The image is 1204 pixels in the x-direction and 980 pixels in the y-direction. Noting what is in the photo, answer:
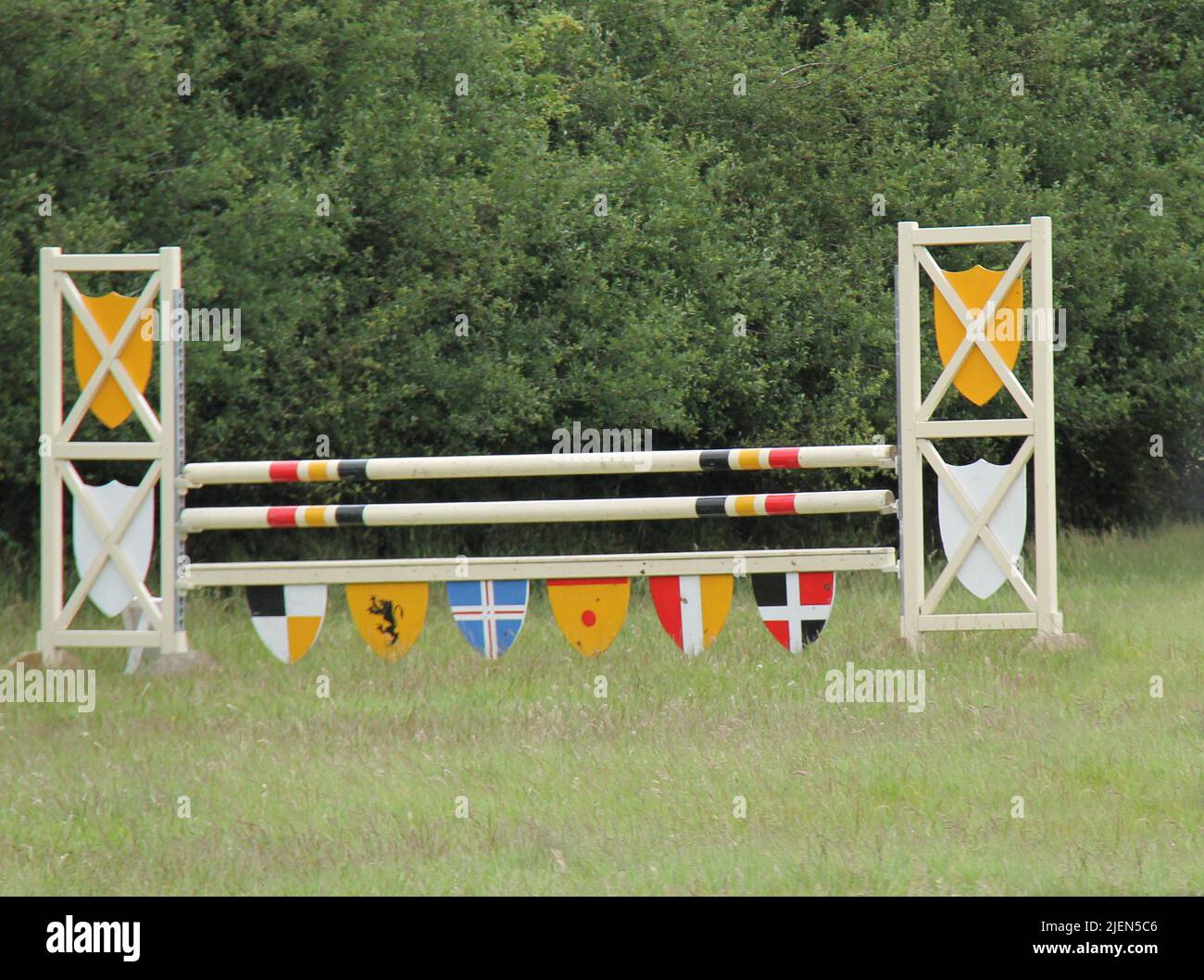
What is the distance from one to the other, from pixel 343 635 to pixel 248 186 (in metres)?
4.00

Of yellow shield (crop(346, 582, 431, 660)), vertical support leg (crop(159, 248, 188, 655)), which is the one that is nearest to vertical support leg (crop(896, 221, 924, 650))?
yellow shield (crop(346, 582, 431, 660))

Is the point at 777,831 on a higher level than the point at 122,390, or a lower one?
lower

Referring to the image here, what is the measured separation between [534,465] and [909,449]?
2.10 meters

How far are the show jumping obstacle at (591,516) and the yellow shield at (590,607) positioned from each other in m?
0.01

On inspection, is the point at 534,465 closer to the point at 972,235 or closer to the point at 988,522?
the point at 988,522

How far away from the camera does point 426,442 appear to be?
1260 centimetres

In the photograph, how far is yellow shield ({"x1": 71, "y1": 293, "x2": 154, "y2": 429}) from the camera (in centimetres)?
866

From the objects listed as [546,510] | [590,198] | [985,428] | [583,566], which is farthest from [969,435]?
[590,198]

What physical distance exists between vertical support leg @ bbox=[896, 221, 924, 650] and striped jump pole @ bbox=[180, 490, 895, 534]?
0.46 ft

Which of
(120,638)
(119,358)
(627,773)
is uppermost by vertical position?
(119,358)

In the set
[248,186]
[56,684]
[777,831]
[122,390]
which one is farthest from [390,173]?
[777,831]

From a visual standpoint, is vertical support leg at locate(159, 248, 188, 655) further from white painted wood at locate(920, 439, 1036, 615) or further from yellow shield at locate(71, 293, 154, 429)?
white painted wood at locate(920, 439, 1036, 615)

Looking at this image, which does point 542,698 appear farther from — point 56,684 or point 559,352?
point 559,352

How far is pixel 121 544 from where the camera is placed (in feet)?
28.0
